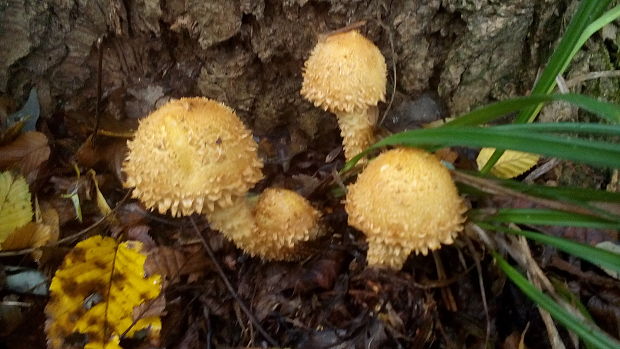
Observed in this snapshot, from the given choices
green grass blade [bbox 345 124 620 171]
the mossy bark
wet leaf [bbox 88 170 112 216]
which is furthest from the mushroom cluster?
wet leaf [bbox 88 170 112 216]

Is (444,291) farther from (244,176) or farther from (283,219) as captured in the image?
(244,176)

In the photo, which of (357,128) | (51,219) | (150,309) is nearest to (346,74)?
(357,128)

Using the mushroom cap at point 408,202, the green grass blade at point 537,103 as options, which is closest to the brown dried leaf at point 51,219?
the mushroom cap at point 408,202

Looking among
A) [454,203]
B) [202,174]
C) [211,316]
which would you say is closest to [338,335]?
[211,316]

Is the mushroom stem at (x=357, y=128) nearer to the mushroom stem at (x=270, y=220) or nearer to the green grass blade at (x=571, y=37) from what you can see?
the mushroom stem at (x=270, y=220)

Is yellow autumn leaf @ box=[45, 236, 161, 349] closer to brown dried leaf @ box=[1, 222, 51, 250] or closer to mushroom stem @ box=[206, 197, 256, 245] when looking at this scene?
brown dried leaf @ box=[1, 222, 51, 250]

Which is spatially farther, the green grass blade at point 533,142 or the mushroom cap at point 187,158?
the mushroom cap at point 187,158

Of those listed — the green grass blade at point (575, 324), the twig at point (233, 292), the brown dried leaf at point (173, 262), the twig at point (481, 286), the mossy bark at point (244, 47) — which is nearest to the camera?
the green grass blade at point (575, 324)
